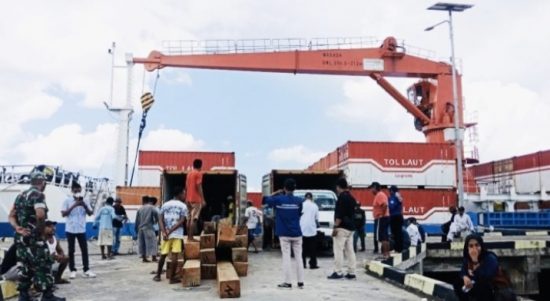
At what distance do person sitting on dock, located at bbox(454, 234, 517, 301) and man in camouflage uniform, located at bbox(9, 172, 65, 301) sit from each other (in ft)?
15.7

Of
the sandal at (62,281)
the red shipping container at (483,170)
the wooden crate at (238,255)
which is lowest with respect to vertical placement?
the sandal at (62,281)

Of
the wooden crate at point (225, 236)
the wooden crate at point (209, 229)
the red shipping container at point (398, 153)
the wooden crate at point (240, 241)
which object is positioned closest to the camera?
the wooden crate at point (225, 236)

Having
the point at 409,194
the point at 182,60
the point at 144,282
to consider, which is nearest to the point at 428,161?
the point at 409,194

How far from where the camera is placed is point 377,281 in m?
8.55

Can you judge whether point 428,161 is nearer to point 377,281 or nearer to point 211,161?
point 211,161

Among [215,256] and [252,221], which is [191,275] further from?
[252,221]

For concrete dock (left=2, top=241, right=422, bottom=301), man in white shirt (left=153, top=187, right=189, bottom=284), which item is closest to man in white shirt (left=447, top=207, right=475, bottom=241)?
concrete dock (left=2, top=241, right=422, bottom=301)

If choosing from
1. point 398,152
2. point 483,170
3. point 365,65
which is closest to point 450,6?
point 365,65

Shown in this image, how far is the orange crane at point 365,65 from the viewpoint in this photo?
83.4 ft

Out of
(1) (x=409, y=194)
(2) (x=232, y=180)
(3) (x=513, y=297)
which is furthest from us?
(1) (x=409, y=194)

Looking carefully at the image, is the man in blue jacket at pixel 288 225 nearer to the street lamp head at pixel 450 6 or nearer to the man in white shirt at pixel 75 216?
the man in white shirt at pixel 75 216

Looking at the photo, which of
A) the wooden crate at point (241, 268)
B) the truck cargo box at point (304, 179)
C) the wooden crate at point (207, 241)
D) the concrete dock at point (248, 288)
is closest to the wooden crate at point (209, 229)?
the wooden crate at point (207, 241)

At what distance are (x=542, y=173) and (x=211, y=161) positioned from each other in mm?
20329

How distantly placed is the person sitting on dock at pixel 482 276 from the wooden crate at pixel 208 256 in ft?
15.2
